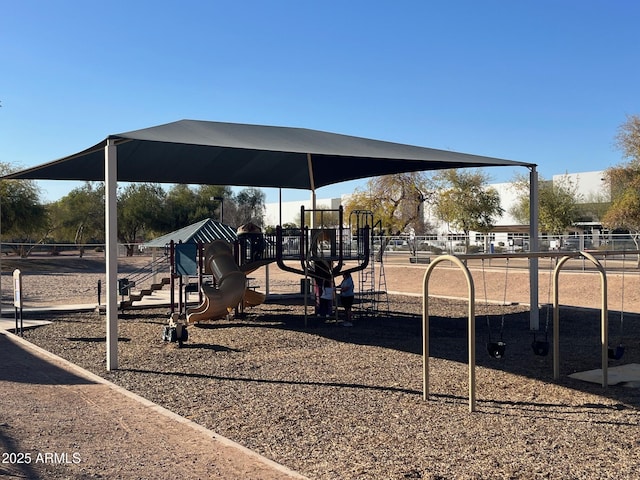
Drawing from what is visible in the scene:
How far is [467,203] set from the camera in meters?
58.5

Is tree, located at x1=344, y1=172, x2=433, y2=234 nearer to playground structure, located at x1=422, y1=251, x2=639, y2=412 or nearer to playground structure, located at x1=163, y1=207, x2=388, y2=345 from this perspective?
playground structure, located at x1=163, y1=207, x2=388, y2=345

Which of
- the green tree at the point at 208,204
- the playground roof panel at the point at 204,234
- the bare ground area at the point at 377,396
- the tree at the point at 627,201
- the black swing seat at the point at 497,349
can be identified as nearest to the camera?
the bare ground area at the point at 377,396

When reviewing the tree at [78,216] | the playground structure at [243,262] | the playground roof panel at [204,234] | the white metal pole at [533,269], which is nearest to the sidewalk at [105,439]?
the playground structure at [243,262]

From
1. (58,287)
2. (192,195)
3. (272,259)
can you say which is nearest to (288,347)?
(272,259)

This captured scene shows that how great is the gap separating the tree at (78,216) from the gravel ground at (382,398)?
55.9 m

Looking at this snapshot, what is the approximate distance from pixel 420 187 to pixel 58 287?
37.8 metres

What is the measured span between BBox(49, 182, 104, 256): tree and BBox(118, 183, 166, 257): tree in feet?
7.74

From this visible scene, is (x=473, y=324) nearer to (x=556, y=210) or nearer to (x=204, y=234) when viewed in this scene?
(x=204, y=234)

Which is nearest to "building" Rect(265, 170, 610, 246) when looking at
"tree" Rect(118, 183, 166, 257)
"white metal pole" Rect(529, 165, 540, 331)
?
"tree" Rect(118, 183, 166, 257)

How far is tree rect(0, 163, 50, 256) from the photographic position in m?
52.0

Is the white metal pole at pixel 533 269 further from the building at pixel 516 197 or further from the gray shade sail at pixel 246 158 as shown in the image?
the building at pixel 516 197

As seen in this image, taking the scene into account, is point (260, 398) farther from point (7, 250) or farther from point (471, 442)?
point (7, 250)

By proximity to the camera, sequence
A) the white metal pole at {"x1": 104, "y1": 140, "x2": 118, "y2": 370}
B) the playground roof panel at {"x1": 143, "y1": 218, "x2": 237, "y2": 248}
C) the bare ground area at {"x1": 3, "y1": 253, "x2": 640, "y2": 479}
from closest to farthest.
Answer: the bare ground area at {"x1": 3, "y1": 253, "x2": 640, "y2": 479}, the white metal pole at {"x1": 104, "y1": 140, "x2": 118, "y2": 370}, the playground roof panel at {"x1": 143, "y1": 218, "x2": 237, "y2": 248}

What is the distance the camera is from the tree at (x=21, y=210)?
52.0 metres
